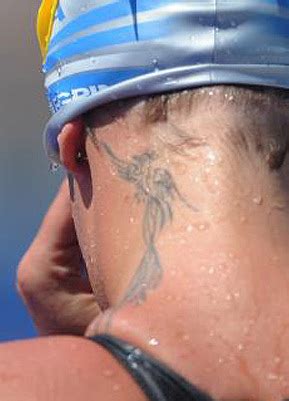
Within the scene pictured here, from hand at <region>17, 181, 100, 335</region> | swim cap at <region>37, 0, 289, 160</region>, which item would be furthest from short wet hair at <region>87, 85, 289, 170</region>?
hand at <region>17, 181, 100, 335</region>

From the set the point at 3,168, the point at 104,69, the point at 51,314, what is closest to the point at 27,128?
the point at 3,168

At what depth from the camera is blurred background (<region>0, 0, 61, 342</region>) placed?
211cm

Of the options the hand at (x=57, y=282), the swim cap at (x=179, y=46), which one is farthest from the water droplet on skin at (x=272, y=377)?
the hand at (x=57, y=282)

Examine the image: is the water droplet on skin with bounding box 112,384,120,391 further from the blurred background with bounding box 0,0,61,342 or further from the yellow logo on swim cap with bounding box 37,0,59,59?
the blurred background with bounding box 0,0,61,342

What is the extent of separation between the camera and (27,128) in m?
2.17

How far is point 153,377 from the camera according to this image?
0.74 metres

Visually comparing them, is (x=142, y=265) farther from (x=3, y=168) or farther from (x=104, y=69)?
(x=3, y=168)

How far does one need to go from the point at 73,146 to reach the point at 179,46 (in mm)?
139

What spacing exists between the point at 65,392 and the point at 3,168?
57.1 inches

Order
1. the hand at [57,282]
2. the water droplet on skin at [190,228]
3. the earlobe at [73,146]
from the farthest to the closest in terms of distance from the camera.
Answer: the hand at [57,282], the earlobe at [73,146], the water droplet on skin at [190,228]

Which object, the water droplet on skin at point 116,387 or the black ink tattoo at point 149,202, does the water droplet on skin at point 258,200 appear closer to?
the black ink tattoo at point 149,202

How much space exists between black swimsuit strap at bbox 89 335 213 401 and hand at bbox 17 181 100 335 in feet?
2.48

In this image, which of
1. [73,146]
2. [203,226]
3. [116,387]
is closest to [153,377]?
[116,387]

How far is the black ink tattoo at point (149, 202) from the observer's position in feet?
2.71
